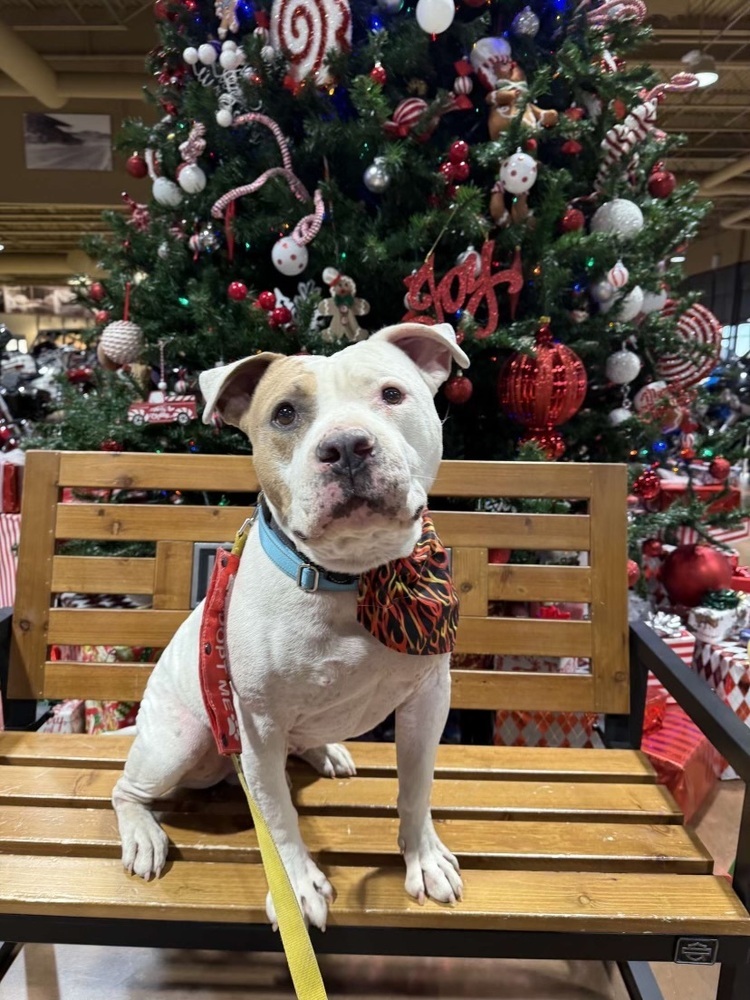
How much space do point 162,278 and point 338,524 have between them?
5.45 ft

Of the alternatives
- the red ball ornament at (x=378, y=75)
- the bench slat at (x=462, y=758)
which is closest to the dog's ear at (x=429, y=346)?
the bench slat at (x=462, y=758)

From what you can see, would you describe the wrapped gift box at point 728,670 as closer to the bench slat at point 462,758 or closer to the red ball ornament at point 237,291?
the bench slat at point 462,758

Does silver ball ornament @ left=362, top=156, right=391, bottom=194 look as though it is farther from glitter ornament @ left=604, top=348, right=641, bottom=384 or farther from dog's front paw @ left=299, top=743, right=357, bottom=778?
dog's front paw @ left=299, top=743, right=357, bottom=778

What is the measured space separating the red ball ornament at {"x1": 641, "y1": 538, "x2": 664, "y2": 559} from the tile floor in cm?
135

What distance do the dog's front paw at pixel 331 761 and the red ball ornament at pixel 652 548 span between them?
5.12 feet

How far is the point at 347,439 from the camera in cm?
71

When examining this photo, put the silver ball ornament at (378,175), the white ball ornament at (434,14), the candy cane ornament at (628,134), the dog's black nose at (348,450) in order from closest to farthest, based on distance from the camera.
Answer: the dog's black nose at (348,450)
the white ball ornament at (434,14)
the silver ball ornament at (378,175)
the candy cane ornament at (628,134)

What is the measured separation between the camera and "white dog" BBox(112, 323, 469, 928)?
2.44 ft

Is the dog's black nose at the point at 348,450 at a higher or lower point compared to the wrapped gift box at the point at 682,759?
higher

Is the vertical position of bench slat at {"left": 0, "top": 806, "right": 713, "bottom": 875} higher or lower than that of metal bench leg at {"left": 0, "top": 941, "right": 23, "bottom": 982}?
higher

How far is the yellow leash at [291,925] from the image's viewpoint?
0.85m

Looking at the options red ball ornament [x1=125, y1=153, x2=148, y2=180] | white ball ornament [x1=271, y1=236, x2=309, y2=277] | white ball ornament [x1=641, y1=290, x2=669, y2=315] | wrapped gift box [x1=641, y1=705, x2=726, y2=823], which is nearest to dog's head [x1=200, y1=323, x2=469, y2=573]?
white ball ornament [x1=271, y1=236, x2=309, y2=277]

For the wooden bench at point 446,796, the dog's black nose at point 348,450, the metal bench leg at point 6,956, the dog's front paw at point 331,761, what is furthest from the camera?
the metal bench leg at point 6,956

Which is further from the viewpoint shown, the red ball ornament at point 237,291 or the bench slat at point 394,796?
the red ball ornament at point 237,291
